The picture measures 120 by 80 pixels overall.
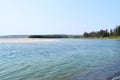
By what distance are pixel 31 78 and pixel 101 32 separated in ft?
582

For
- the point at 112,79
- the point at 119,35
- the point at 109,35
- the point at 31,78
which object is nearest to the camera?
the point at 112,79

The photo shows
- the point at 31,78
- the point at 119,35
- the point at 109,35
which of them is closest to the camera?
the point at 31,78

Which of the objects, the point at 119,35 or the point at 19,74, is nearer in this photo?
the point at 19,74

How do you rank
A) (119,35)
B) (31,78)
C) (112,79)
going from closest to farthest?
(112,79)
(31,78)
(119,35)

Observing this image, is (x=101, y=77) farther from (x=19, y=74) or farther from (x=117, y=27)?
(x=117, y=27)

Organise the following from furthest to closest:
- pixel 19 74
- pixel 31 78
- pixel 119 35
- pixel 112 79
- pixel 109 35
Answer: pixel 109 35 → pixel 119 35 → pixel 19 74 → pixel 31 78 → pixel 112 79

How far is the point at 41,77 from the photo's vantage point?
16.6m

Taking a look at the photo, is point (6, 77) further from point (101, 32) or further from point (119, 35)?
point (101, 32)

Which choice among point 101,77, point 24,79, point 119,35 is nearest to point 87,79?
point 101,77

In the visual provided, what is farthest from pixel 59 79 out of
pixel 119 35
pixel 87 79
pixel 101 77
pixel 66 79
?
pixel 119 35

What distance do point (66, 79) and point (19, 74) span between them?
4.09 meters

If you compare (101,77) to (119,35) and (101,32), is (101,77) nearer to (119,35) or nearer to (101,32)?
(119,35)

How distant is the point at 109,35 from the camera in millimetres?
180500

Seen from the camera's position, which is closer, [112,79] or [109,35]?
[112,79]
